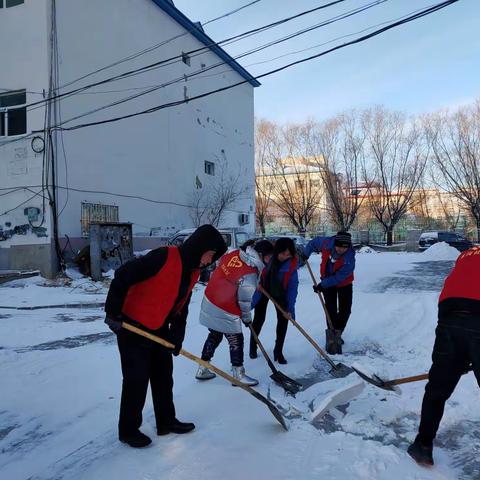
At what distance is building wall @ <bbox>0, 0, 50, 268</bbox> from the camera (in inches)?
534

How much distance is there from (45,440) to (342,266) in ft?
12.3

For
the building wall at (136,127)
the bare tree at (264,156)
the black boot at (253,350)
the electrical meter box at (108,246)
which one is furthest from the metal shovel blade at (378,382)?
the bare tree at (264,156)

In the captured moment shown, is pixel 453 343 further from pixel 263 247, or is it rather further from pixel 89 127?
pixel 89 127

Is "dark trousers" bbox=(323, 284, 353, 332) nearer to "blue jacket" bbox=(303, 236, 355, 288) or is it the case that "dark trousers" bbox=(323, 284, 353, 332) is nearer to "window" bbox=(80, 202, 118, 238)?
→ "blue jacket" bbox=(303, 236, 355, 288)

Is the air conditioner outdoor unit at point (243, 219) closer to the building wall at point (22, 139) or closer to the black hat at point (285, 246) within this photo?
the building wall at point (22, 139)

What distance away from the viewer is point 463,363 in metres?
2.86

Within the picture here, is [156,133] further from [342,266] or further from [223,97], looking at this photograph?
[342,266]

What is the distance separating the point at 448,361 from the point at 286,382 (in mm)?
1941

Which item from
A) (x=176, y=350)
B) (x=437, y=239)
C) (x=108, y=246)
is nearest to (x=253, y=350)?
(x=176, y=350)

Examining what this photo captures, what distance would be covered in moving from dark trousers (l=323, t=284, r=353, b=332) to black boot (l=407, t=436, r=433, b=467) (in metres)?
2.84

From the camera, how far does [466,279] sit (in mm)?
2809

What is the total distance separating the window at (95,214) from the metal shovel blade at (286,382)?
35.9 feet

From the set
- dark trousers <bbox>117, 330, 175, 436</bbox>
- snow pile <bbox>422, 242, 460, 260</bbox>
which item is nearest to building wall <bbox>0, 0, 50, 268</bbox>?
dark trousers <bbox>117, 330, 175, 436</bbox>

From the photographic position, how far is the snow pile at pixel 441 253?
20703 millimetres
